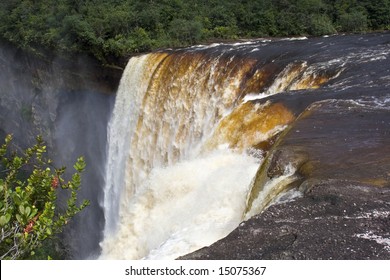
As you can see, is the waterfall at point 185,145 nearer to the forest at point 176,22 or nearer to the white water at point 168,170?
the white water at point 168,170

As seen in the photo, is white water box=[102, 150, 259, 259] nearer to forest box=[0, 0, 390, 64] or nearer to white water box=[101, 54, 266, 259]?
white water box=[101, 54, 266, 259]

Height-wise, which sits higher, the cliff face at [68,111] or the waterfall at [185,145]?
the waterfall at [185,145]

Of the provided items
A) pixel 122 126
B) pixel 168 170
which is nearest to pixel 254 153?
pixel 168 170

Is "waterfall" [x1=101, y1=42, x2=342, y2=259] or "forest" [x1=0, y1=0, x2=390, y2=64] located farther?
"forest" [x1=0, y1=0, x2=390, y2=64]

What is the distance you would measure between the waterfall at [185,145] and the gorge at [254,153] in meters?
0.03

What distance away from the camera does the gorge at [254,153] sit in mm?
3984

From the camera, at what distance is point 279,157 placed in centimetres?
554

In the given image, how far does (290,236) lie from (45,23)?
23672 mm

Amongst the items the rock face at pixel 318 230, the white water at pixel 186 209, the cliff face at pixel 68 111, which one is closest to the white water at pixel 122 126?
the cliff face at pixel 68 111

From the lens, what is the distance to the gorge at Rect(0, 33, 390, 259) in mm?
3984

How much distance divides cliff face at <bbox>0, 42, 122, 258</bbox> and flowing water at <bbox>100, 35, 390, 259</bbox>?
5.08 metres

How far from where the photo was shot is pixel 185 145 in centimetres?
1137

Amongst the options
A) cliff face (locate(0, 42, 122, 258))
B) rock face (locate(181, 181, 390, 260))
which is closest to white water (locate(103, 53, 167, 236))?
cliff face (locate(0, 42, 122, 258))
